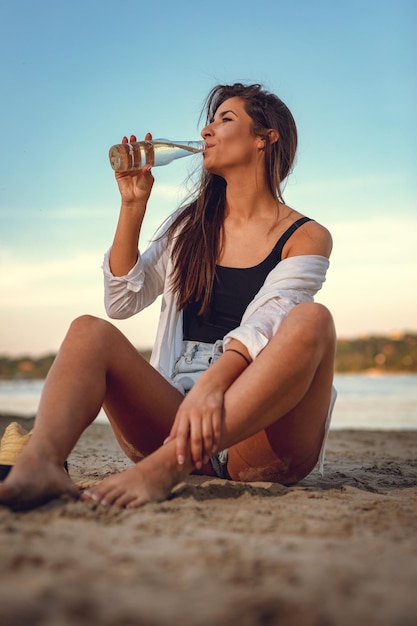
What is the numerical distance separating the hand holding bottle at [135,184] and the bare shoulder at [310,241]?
0.62m

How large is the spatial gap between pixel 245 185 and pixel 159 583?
6.90ft

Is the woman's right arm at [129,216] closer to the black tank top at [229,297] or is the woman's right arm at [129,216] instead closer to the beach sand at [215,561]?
Answer: the black tank top at [229,297]

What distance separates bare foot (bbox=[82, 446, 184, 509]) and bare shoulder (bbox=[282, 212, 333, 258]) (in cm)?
107

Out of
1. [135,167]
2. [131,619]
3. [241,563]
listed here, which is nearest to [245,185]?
[135,167]

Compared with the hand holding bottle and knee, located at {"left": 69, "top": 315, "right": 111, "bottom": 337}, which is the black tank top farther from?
knee, located at {"left": 69, "top": 315, "right": 111, "bottom": 337}

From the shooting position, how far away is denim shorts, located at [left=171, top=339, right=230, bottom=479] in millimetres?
2684

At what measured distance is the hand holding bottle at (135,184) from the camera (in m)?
2.93

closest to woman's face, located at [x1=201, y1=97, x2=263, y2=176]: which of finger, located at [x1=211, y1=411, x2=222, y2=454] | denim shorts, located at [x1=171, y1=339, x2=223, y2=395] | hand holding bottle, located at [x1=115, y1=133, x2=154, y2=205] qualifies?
hand holding bottle, located at [x1=115, y1=133, x2=154, y2=205]

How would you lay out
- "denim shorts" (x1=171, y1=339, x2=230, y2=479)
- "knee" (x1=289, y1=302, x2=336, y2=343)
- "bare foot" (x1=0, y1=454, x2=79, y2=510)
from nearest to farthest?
"bare foot" (x1=0, y1=454, x2=79, y2=510), "knee" (x1=289, y1=302, x2=336, y2=343), "denim shorts" (x1=171, y1=339, x2=230, y2=479)

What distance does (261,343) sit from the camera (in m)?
2.36

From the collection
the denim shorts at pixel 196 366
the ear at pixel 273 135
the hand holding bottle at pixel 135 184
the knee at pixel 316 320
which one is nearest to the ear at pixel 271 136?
the ear at pixel 273 135

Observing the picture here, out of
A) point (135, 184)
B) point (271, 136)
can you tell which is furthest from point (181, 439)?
point (271, 136)

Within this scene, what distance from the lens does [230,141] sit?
302 centimetres

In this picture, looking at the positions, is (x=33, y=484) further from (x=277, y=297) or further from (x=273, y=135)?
(x=273, y=135)
